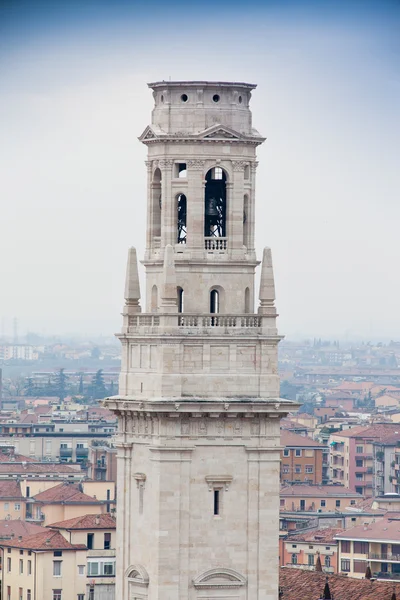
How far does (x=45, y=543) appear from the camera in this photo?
275 feet

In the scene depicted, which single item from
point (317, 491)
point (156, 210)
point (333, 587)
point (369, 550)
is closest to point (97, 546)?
point (369, 550)

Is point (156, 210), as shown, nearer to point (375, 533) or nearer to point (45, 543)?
point (45, 543)

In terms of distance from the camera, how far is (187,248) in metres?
40.1

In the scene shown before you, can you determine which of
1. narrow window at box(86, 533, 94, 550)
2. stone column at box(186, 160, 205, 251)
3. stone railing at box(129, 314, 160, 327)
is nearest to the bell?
stone column at box(186, 160, 205, 251)

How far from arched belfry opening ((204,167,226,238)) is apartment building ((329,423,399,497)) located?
92730 millimetres

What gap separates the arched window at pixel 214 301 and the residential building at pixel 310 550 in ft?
162

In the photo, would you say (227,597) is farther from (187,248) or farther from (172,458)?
(187,248)

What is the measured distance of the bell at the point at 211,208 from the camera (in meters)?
40.4

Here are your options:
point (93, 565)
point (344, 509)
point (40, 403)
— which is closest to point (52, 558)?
point (93, 565)

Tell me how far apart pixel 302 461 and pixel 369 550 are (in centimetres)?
3982

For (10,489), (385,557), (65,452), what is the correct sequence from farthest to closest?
1. (65,452)
2. (10,489)
3. (385,557)

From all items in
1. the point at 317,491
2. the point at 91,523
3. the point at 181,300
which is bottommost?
the point at 181,300

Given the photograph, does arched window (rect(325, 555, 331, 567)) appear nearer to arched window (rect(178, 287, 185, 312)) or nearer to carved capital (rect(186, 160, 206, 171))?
arched window (rect(178, 287, 185, 312))

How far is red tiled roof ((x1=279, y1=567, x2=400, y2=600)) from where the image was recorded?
59.3m
